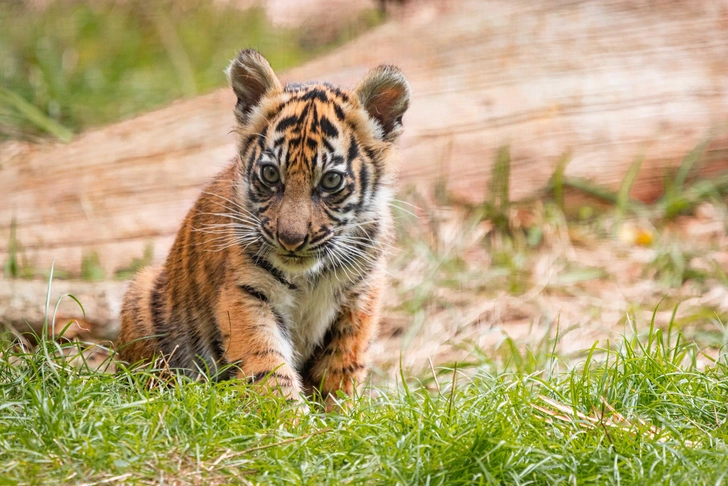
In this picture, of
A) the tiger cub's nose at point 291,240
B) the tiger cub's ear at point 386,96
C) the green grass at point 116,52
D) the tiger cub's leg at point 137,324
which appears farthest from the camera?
the green grass at point 116,52

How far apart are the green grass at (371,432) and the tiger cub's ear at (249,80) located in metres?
1.71

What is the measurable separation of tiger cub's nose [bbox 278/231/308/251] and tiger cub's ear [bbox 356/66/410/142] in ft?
3.15

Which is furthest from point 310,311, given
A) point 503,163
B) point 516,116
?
point 516,116

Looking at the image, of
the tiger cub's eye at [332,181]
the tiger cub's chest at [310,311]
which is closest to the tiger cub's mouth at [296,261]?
the tiger cub's chest at [310,311]

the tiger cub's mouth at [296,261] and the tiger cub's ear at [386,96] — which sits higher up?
the tiger cub's ear at [386,96]

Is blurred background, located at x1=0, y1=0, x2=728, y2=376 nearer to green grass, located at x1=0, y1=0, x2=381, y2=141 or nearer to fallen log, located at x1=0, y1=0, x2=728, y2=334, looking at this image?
fallen log, located at x1=0, y1=0, x2=728, y2=334

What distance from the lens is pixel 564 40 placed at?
8.33m

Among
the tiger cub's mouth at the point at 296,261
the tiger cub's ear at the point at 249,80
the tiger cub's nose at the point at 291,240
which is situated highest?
the tiger cub's ear at the point at 249,80

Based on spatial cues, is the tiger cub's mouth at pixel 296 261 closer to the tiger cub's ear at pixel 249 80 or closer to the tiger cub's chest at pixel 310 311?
the tiger cub's chest at pixel 310 311

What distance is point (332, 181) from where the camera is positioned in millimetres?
4527

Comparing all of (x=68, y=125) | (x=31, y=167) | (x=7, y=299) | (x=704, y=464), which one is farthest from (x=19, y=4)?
(x=704, y=464)

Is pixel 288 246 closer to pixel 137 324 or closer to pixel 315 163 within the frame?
pixel 315 163

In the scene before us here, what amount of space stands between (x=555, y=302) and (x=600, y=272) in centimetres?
66

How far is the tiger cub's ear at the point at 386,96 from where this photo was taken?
189 inches
